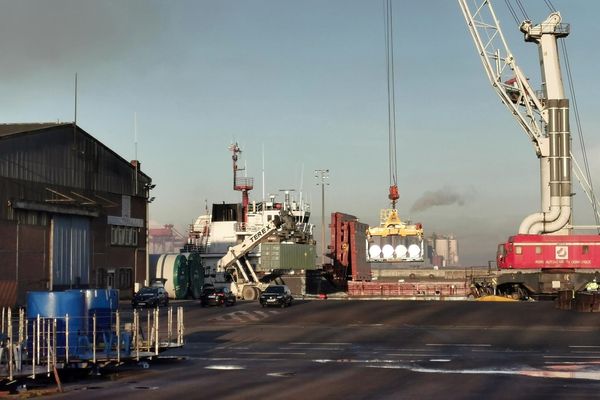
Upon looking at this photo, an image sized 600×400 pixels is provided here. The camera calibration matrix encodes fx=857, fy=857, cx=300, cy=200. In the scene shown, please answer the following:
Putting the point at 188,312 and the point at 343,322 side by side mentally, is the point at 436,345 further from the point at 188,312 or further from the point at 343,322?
the point at 188,312

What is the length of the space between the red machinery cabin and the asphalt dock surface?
1911 cm

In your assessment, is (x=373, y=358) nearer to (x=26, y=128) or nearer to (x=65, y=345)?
(x=65, y=345)

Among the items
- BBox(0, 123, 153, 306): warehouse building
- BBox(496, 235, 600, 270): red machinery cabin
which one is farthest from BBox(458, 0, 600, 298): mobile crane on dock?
BBox(0, 123, 153, 306): warehouse building

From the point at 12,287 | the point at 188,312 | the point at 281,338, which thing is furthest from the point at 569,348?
the point at 12,287

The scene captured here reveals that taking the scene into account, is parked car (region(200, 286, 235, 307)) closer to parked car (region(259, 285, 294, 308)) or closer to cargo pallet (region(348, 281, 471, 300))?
parked car (region(259, 285, 294, 308))

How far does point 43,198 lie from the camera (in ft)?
215

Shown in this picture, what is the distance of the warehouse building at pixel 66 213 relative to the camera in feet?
202

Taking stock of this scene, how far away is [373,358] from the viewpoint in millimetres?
32875

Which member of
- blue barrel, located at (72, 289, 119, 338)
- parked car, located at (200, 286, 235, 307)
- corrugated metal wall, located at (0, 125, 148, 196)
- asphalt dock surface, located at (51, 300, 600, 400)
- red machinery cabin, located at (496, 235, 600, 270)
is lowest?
asphalt dock surface, located at (51, 300, 600, 400)

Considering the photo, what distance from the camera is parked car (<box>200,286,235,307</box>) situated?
66.6 m

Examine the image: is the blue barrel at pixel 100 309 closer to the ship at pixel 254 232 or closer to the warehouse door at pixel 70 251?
the warehouse door at pixel 70 251

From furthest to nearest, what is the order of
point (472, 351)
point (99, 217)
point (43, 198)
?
1. point (99, 217)
2. point (43, 198)
3. point (472, 351)

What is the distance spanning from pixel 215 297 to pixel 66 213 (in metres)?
13.6

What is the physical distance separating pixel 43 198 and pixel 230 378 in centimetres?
4292
